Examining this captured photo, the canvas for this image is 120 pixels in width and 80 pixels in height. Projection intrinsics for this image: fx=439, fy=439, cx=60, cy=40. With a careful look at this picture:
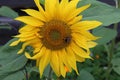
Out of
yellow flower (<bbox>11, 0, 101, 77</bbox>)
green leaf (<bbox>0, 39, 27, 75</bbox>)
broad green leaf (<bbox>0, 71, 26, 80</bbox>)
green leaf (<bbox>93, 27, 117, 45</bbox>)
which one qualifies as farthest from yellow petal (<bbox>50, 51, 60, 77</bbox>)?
green leaf (<bbox>93, 27, 117, 45</bbox>)

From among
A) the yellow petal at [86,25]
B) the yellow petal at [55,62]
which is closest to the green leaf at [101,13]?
the yellow petal at [86,25]

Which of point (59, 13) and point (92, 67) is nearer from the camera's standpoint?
point (59, 13)

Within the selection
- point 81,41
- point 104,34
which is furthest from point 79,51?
point 104,34

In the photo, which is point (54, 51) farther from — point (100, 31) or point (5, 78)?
point (100, 31)

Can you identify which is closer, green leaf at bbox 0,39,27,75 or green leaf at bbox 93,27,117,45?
green leaf at bbox 0,39,27,75

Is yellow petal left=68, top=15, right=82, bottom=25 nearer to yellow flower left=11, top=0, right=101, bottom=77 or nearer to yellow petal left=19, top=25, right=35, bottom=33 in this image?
yellow flower left=11, top=0, right=101, bottom=77

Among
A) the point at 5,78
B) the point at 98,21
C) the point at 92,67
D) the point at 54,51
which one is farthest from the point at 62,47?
the point at 92,67
